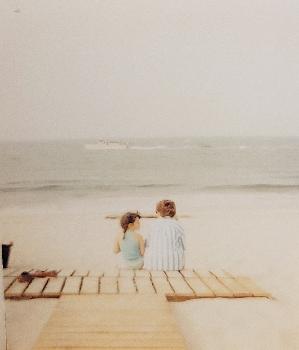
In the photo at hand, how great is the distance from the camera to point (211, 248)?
2953mm

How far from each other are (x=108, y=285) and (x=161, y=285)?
259 mm

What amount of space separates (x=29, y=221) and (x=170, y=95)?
98 centimetres

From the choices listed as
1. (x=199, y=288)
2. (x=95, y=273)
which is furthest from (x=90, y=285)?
(x=199, y=288)

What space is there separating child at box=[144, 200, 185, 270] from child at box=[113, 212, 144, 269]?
44mm

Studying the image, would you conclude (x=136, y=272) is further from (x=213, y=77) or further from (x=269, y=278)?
(x=213, y=77)

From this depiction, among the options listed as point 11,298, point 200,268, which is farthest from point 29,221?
point 200,268

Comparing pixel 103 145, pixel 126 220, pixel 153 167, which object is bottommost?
pixel 126 220

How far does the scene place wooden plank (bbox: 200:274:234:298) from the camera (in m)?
2.44

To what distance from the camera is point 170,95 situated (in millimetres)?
2658

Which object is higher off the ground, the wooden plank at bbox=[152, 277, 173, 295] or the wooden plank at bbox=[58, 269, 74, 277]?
the wooden plank at bbox=[58, 269, 74, 277]

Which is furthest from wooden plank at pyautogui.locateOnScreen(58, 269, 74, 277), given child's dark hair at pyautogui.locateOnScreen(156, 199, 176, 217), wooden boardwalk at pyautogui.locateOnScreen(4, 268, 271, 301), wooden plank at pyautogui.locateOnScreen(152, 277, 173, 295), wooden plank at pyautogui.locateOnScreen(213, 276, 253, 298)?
wooden plank at pyautogui.locateOnScreen(213, 276, 253, 298)

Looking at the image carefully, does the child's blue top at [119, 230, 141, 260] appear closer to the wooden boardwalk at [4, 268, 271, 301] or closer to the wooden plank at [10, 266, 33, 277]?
the wooden boardwalk at [4, 268, 271, 301]

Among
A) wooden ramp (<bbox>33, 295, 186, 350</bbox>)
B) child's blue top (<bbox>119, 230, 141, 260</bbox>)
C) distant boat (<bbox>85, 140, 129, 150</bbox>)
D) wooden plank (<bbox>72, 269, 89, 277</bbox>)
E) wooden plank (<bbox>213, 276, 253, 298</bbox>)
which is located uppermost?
distant boat (<bbox>85, 140, 129, 150</bbox>)

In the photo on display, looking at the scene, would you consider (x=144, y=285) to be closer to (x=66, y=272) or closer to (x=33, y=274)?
(x=66, y=272)
